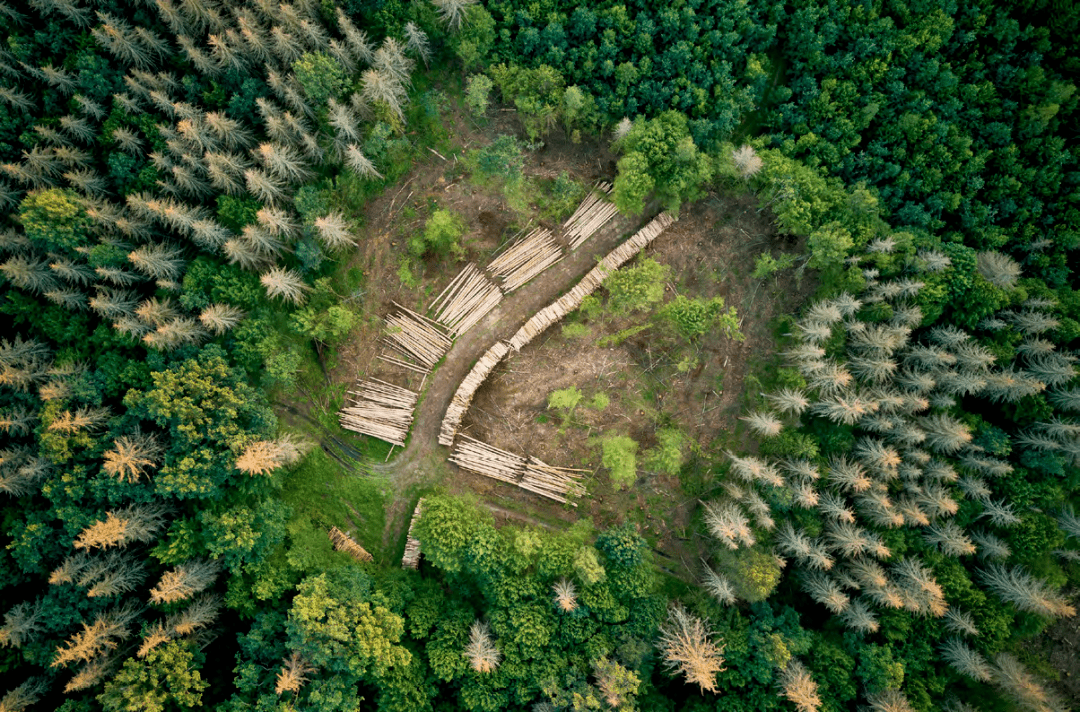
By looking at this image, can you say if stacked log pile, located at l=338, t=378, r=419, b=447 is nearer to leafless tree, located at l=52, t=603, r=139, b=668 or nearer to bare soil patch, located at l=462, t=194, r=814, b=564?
bare soil patch, located at l=462, t=194, r=814, b=564

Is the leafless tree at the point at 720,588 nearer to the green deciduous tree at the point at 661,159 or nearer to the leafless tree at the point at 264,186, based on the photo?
the green deciduous tree at the point at 661,159

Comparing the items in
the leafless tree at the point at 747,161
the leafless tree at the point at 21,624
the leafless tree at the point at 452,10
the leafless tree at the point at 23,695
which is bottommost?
the leafless tree at the point at 23,695

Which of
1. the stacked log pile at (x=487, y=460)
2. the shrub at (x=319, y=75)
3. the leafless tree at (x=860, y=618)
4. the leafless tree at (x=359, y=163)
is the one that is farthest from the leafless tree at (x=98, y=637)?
the leafless tree at (x=860, y=618)

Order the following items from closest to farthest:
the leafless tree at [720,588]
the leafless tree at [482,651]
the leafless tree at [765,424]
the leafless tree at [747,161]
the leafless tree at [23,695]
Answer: the leafless tree at [23,695] < the leafless tree at [482,651] < the leafless tree at [720,588] < the leafless tree at [765,424] < the leafless tree at [747,161]

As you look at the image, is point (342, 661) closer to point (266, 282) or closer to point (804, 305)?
point (266, 282)

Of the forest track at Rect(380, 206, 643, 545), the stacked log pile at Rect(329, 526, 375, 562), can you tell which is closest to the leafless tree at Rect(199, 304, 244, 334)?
the forest track at Rect(380, 206, 643, 545)

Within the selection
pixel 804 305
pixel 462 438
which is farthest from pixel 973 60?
pixel 462 438
